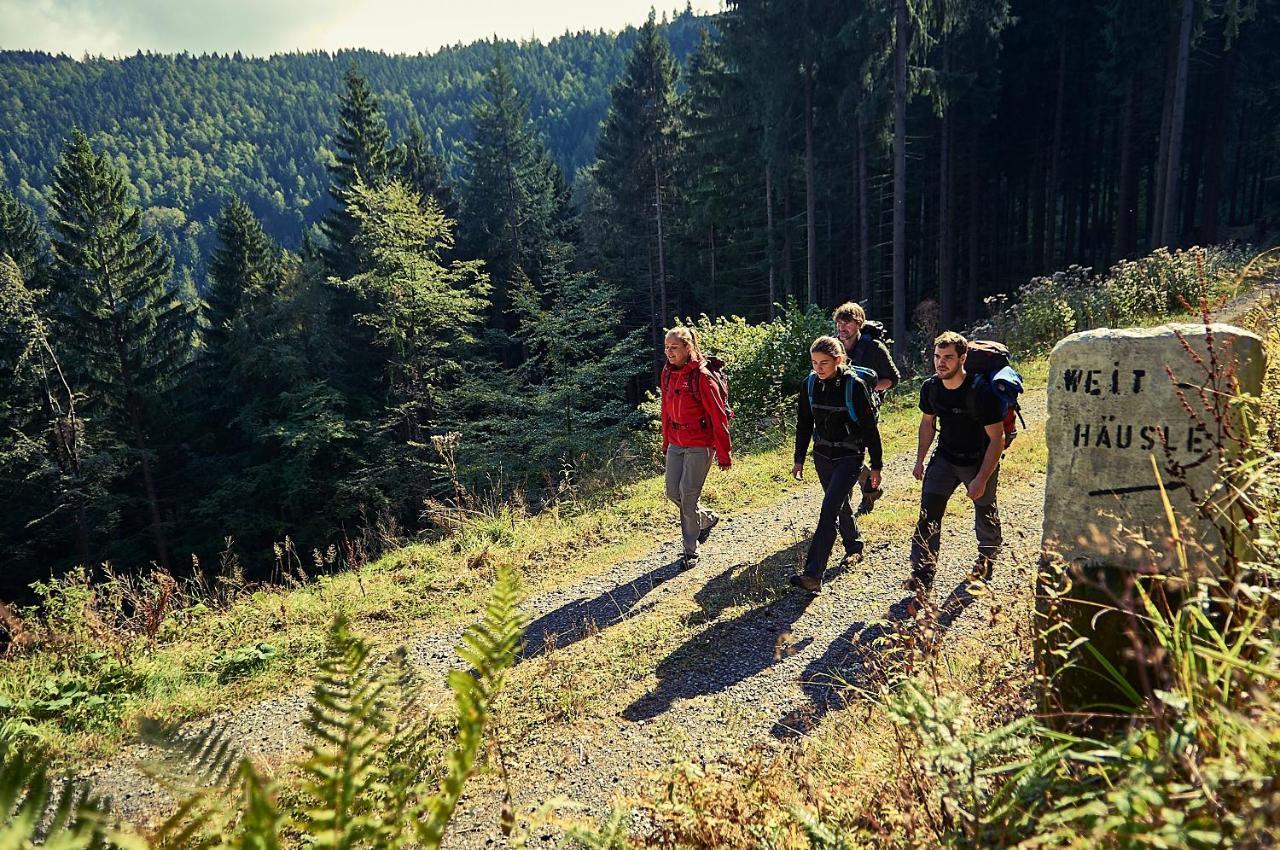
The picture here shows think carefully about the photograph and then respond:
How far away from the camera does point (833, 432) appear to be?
18.1 ft

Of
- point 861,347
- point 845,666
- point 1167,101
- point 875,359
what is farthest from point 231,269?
point 1167,101

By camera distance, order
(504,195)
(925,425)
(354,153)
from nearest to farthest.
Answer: (925,425) → (354,153) → (504,195)

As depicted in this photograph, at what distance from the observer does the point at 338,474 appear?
2419 centimetres

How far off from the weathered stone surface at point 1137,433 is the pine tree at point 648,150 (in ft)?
98.0

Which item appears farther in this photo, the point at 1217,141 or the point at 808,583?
the point at 1217,141

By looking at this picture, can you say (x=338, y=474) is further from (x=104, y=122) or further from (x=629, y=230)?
(x=104, y=122)

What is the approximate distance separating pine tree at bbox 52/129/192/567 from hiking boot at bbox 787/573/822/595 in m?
25.4

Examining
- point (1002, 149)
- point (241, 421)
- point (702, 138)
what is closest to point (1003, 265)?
point (1002, 149)

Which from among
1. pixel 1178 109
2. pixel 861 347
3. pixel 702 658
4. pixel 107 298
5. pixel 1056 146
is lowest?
pixel 702 658

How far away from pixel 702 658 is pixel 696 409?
91.4 inches

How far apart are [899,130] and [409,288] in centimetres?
1436

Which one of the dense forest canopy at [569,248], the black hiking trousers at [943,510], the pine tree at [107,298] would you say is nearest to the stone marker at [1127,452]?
the black hiking trousers at [943,510]

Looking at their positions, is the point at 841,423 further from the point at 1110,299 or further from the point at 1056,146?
the point at 1056,146

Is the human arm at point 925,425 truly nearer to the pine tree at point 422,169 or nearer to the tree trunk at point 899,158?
the tree trunk at point 899,158
